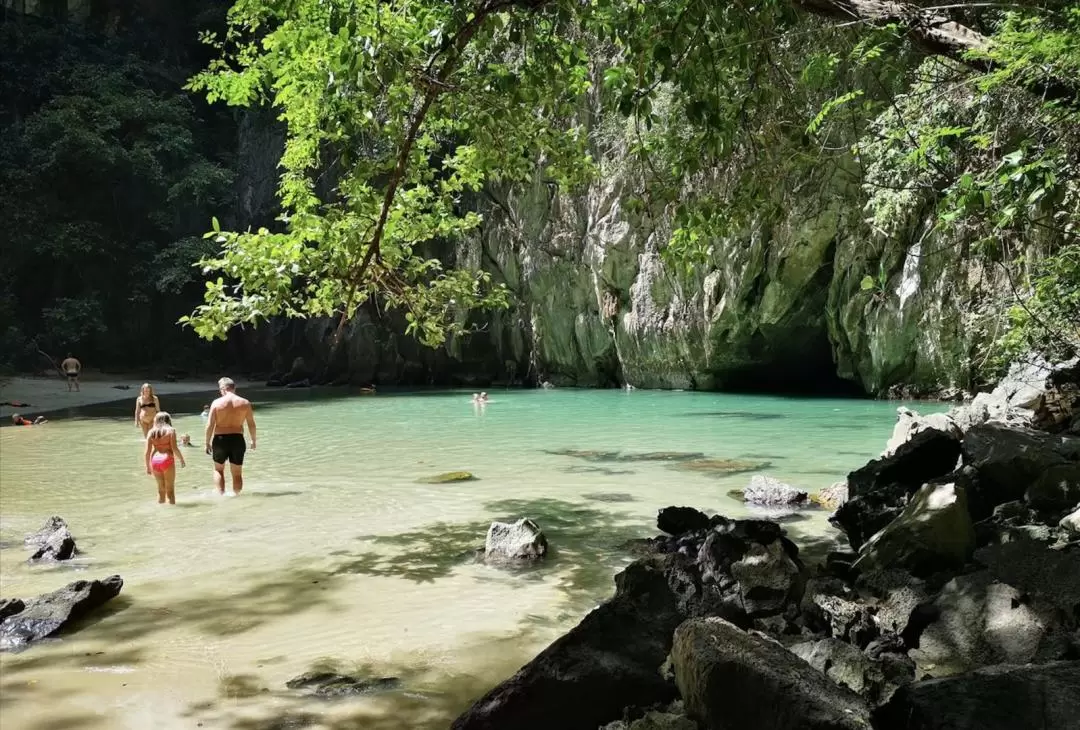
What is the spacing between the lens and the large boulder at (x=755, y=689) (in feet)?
7.07

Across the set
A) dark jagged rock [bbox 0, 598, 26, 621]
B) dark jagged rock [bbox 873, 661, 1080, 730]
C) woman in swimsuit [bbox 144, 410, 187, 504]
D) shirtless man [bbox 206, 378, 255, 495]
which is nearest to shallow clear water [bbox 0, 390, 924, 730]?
woman in swimsuit [bbox 144, 410, 187, 504]

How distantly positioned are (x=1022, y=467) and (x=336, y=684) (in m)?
4.43

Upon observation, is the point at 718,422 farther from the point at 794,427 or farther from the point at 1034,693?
the point at 1034,693

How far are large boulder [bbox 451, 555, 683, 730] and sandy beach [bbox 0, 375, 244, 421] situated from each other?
19802 millimetres

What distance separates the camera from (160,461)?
26.0 ft

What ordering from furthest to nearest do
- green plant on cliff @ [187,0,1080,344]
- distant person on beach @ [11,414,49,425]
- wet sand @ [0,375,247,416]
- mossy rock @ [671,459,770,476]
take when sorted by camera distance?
wet sand @ [0,375,247,416]
distant person on beach @ [11,414,49,425]
mossy rock @ [671,459,770,476]
green plant on cliff @ [187,0,1080,344]

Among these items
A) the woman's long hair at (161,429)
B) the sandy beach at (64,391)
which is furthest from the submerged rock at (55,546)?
the sandy beach at (64,391)

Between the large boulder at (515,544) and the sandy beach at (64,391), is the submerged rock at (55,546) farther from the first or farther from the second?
the sandy beach at (64,391)

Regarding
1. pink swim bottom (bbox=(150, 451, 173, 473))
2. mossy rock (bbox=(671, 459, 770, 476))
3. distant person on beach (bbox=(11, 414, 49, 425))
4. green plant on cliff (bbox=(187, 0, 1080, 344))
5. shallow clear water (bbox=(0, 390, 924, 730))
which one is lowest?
shallow clear water (bbox=(0, 390, 924, 730))

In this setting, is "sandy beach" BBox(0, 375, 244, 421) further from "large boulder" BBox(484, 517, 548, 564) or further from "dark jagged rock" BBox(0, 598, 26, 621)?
"large boulder" BBox(484, 517, 548, 564)

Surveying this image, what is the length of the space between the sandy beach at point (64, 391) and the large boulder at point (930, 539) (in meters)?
20.1

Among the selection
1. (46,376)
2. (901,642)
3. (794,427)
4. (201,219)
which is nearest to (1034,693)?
(901,642)

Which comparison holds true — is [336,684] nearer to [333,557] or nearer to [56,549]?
[333,557]

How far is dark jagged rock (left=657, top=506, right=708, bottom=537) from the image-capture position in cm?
571
